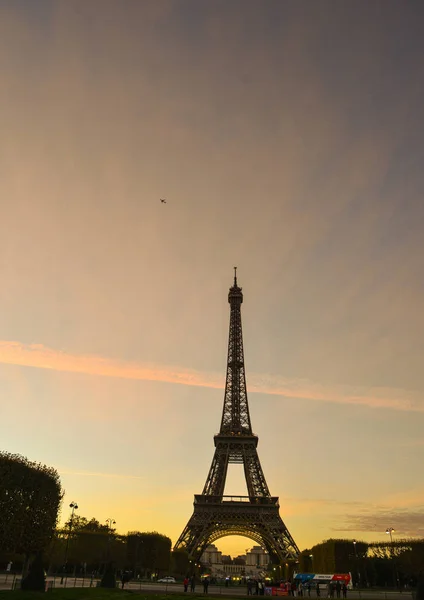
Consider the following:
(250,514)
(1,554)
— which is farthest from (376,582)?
(1,554)

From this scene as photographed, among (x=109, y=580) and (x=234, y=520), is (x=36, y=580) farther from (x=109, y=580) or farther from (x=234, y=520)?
(x=234, y=520)

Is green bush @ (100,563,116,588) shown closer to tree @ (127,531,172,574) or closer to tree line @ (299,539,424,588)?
tree @ (127,531,172,574)

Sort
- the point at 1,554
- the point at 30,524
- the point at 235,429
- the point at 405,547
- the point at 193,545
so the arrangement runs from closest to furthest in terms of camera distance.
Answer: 1. the point at 30,524
2. the point at 1,554
3. the point at 405,547
4. the point at 193,545
5. the point at 235,429

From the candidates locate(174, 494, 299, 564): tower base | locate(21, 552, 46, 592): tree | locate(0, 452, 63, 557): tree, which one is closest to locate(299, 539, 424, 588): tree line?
locate(174, 494, 299, 564): tower base

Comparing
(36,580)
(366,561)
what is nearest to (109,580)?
(36,580)

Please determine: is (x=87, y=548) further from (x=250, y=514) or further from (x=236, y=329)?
(x=236, y=329)

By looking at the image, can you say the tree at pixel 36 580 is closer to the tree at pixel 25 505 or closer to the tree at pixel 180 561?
the tree at pixel 25 505
